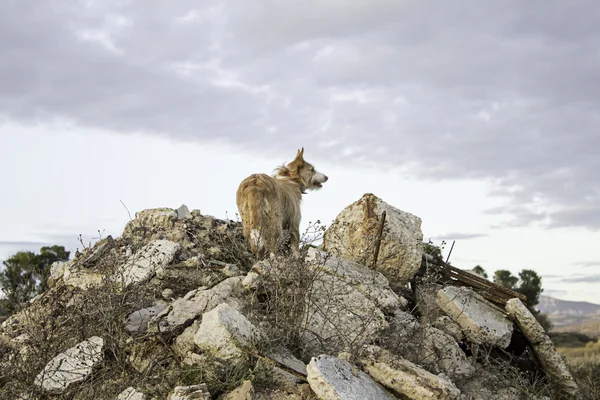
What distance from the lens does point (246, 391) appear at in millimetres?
5922

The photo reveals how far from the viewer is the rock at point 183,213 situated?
1122 cm

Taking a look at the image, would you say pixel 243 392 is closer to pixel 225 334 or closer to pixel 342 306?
pixel 225 334

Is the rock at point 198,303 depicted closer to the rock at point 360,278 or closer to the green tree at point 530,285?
the rock at point 360,278

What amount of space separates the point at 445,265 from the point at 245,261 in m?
2.91

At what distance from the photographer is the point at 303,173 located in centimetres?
1189

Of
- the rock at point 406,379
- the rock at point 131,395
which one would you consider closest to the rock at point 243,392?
the rock at point 131,395

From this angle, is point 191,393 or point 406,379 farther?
point 406,379

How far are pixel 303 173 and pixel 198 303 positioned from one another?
467 cm

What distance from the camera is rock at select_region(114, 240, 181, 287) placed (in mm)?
8898

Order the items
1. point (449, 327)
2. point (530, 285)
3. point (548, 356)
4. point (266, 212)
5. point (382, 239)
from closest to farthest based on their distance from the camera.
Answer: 1. point (449, 327)
2. point (548, 356)
3. point (382, 239)
4. point (266, 212)
5. point (530, 285)

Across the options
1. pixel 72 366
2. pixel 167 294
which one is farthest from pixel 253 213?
pixel 72 366

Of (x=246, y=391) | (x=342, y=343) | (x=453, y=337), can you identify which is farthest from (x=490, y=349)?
(x=246, y=391)

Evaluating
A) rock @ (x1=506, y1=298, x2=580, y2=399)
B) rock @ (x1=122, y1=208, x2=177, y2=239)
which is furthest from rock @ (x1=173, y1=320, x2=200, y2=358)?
rock @ (x1=506, y1=298, x2=580, y2=399)

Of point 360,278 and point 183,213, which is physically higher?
point 183,213
